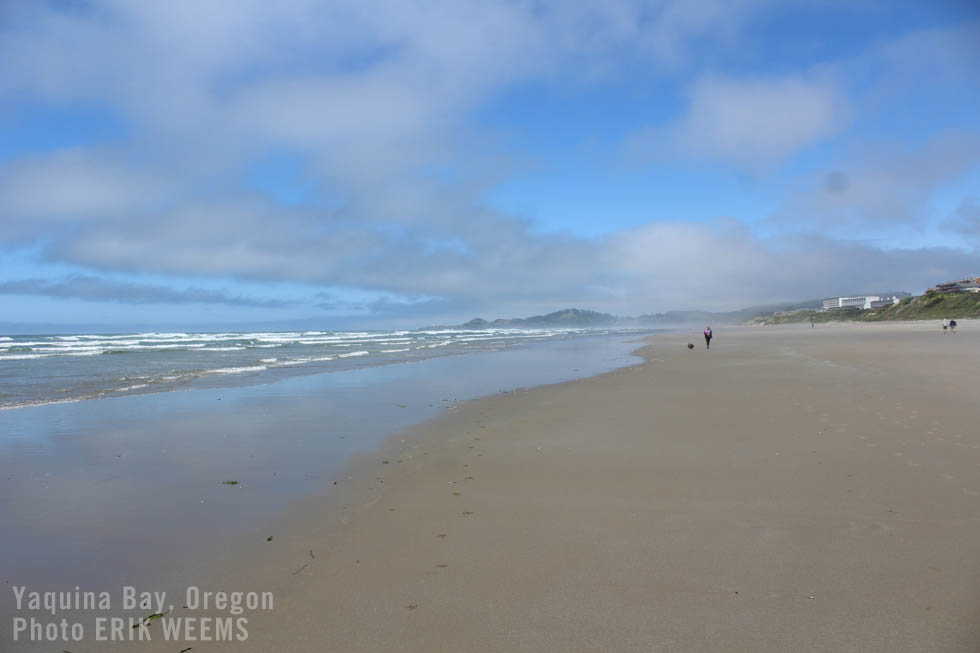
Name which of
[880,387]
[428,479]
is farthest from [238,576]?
[880,387]

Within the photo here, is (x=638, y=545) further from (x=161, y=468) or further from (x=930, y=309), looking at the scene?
(x=930, y=309)

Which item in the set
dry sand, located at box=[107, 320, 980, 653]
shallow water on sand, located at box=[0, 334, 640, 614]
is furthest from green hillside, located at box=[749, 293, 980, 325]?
shallow water on sand, located at box=[0, 334, 640, 614]

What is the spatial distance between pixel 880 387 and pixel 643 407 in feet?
19.6

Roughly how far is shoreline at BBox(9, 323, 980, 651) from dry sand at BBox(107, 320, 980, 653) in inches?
0.7

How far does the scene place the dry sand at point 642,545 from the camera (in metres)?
3.16

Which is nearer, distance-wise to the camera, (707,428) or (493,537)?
(493,537)

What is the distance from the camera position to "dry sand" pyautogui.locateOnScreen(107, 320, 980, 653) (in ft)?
10.4

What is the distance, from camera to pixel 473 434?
9.03 metres

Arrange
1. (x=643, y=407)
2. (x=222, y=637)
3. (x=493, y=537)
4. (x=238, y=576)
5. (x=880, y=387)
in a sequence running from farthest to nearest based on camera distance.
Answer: (x=880, y=387) → (x=643, y=407) → (x=493, y=537) → (x=238, y=576) → (x=222, y=637)

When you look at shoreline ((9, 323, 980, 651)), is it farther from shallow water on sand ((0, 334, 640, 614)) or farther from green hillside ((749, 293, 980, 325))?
green hillside ((749, 293, 980, 325))

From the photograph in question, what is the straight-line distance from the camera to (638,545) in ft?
14.1

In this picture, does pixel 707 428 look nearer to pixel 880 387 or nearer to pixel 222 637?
pixel 880 387

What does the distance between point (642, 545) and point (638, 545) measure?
0.03 meters

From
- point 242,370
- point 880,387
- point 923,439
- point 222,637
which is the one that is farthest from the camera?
point 242,370
